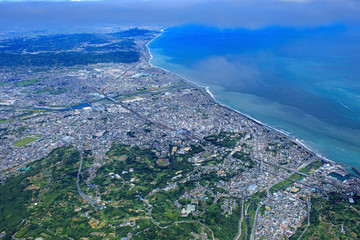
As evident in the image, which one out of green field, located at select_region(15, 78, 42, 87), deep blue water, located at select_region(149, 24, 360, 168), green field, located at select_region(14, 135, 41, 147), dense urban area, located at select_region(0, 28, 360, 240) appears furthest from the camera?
green field, located at select_region(15, 78, 42, 87)

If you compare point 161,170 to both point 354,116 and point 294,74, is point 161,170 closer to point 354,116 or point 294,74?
point 354,116

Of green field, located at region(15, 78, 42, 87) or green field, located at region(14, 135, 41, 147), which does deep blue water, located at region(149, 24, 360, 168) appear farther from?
green field, located at region(15, 78, 42, 87)

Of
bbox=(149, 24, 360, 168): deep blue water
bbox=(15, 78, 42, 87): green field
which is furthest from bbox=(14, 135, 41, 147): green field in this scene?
bbox=(149, 24, 360, 168): deep blue water

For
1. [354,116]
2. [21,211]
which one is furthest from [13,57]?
[354,116]

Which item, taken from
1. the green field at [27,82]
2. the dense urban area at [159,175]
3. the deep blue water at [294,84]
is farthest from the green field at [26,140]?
the deep blue water at [294,84]

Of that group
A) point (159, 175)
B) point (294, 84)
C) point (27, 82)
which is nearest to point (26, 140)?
point (159, 175)

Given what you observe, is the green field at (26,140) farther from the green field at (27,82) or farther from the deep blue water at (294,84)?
the deep blue water at (294,84)
